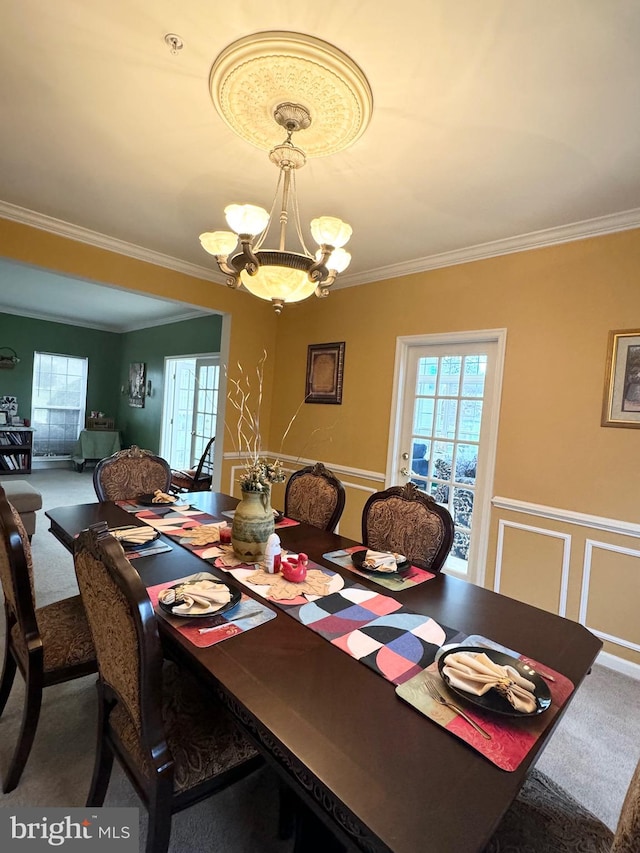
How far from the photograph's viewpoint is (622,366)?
7.75 ft

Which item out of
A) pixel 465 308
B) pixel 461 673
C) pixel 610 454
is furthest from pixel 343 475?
pixel 461 673

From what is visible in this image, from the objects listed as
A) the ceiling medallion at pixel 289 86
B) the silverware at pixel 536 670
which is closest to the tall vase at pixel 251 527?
the silverware at pixel 536 670

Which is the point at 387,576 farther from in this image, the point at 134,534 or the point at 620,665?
the point at 620,665

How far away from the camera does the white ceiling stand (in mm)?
1290

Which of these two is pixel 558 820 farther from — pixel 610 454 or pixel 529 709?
pixel 610 454

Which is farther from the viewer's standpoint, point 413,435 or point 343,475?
point 343,475

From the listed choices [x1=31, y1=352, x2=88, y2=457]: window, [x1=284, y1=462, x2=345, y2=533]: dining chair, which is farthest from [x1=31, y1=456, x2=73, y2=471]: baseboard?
[x1=284, y1=462, x2=345, y2=533]: dining chair

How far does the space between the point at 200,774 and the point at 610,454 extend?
8.25 feet

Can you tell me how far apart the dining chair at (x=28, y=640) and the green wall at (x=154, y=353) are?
4.24 metres

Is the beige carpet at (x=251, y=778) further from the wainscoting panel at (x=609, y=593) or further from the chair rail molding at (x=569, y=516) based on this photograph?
the chair rail molding at (x=569, y=516)

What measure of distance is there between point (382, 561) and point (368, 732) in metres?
0.84

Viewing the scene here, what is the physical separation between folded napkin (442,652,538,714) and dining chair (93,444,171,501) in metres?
2.14

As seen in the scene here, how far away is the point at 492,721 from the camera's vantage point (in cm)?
92

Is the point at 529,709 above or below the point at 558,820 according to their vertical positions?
above
